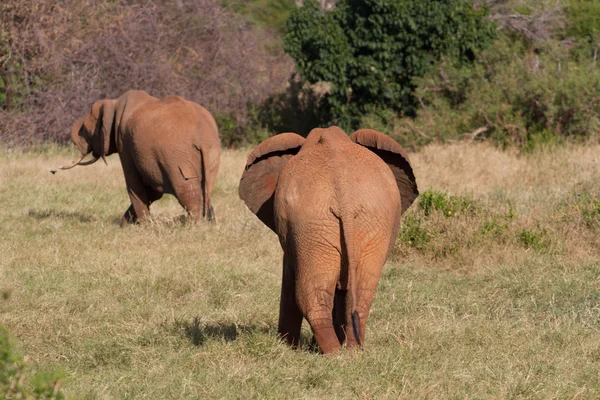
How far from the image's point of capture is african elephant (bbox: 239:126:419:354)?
4.55 metres

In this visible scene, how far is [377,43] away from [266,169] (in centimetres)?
1270

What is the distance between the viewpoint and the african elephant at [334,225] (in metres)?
4.55

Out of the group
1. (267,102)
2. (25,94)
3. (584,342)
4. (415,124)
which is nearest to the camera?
(584,342)

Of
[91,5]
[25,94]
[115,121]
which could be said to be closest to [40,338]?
[115,121]

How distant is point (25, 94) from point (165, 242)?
10.5 metres

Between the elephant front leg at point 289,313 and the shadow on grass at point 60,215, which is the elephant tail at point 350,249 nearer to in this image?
the elephant front leg at point 289,313

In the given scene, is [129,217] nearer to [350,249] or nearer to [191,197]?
[191,197]

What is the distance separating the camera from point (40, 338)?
6.03m

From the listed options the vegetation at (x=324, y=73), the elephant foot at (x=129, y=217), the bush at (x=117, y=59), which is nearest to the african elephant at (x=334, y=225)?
the elephant foot at (x=129, y=217)

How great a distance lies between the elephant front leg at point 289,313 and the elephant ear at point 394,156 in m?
0.79

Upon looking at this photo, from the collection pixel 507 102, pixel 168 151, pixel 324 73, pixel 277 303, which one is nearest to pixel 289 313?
pixel 277 303

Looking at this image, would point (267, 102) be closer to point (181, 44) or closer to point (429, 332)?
point (181, 44)

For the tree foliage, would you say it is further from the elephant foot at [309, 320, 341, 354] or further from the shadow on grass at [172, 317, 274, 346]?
the elephant foot at [309, 320, 341, 354]

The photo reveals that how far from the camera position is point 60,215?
1112 centimetres
